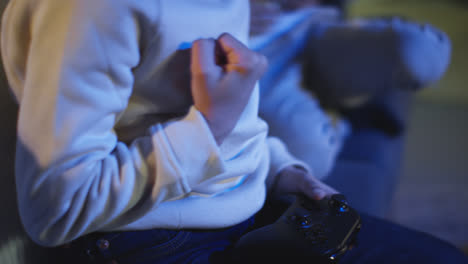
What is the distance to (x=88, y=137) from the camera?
33cm

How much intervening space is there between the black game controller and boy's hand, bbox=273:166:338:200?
2 centimetres

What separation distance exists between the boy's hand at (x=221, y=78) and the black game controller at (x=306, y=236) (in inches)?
5.2

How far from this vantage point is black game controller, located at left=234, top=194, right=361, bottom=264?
0.39 metres

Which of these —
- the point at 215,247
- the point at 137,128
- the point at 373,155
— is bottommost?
the point at 373,155

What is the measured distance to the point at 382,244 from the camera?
478 mm

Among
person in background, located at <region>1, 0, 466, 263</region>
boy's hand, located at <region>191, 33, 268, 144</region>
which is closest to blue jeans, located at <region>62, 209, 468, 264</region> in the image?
person in background, located at <region>1, 0, 466, 263</region>

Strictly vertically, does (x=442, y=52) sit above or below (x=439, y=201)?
above

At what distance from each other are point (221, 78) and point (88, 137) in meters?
0.14

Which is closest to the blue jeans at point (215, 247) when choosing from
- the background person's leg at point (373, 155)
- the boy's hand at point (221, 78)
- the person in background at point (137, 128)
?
the person in background at point (137, 128)

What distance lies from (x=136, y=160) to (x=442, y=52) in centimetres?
99

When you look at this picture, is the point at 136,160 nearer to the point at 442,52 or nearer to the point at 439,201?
the point at 442,52

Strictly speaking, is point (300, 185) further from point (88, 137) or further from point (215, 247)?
point (88, 137)

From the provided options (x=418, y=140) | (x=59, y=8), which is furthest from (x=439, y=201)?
(x=59, y=8)

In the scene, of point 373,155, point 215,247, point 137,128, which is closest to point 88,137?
point 137,128
